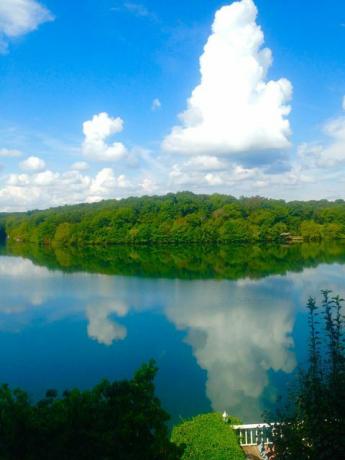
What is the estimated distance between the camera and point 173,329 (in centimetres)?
1661

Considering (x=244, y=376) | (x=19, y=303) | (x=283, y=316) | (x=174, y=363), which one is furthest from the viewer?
(x=19, y=303)

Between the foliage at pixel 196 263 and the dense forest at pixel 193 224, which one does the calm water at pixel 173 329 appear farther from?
the dense forest at pixel 193 224

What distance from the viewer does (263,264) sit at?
35500 millimetres

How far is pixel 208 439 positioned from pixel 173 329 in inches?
380

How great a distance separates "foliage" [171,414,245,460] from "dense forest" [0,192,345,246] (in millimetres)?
51319

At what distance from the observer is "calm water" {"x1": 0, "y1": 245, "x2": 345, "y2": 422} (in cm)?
1133

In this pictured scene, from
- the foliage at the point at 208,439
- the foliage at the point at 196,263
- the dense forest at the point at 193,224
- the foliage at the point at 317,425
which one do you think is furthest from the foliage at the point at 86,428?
the dense forest at the point at 193,224

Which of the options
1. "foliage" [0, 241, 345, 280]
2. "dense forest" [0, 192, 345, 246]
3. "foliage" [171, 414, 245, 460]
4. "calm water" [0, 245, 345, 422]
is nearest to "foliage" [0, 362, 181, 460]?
"foliage" [171, 414, 245, 460]

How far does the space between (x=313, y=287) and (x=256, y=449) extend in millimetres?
18533

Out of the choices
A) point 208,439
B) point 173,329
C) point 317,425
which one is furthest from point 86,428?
point 173,329

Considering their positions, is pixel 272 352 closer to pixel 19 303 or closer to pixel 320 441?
pixel 320 441

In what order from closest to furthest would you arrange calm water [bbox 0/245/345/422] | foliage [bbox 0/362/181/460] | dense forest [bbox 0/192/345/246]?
1. foliage [bbox 0/362/181/460]
2. calm water [bbox 0/245/345/422]
3. dense forest [bbox 0/192/345/246]

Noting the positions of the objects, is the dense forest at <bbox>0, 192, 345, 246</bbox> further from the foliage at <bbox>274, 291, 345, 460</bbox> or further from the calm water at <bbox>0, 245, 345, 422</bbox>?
the foliage at <bbox>274, 291, 345, 460</bbox>

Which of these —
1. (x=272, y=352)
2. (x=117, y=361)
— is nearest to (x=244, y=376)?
(x=272, y=352)
